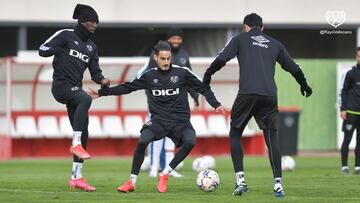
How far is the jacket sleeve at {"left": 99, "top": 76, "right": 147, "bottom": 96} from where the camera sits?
1326cm

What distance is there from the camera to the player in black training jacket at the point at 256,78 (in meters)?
12.4

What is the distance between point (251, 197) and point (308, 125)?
17.9 meters

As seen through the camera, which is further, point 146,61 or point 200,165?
point 146,61

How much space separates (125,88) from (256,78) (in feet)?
6.38

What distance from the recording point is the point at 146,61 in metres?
27.0

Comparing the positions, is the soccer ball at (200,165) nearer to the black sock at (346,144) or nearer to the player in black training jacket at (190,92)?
the player in black training jacket at (190,92)

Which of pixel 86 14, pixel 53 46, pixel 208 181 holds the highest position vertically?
pixel 86 14

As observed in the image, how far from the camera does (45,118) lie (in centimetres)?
2759

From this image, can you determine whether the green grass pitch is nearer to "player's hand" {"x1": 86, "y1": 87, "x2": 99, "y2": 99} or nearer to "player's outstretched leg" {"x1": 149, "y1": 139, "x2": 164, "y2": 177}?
"player's outstretched leg" {"x1": 149, "y1": 139, "x2": 164, "y2": 177}

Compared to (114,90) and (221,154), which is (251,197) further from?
(221,154)

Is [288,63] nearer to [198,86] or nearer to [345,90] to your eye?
[198,86]

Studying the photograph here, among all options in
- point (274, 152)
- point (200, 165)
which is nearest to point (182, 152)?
point (274, 152)

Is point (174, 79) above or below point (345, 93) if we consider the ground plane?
above
